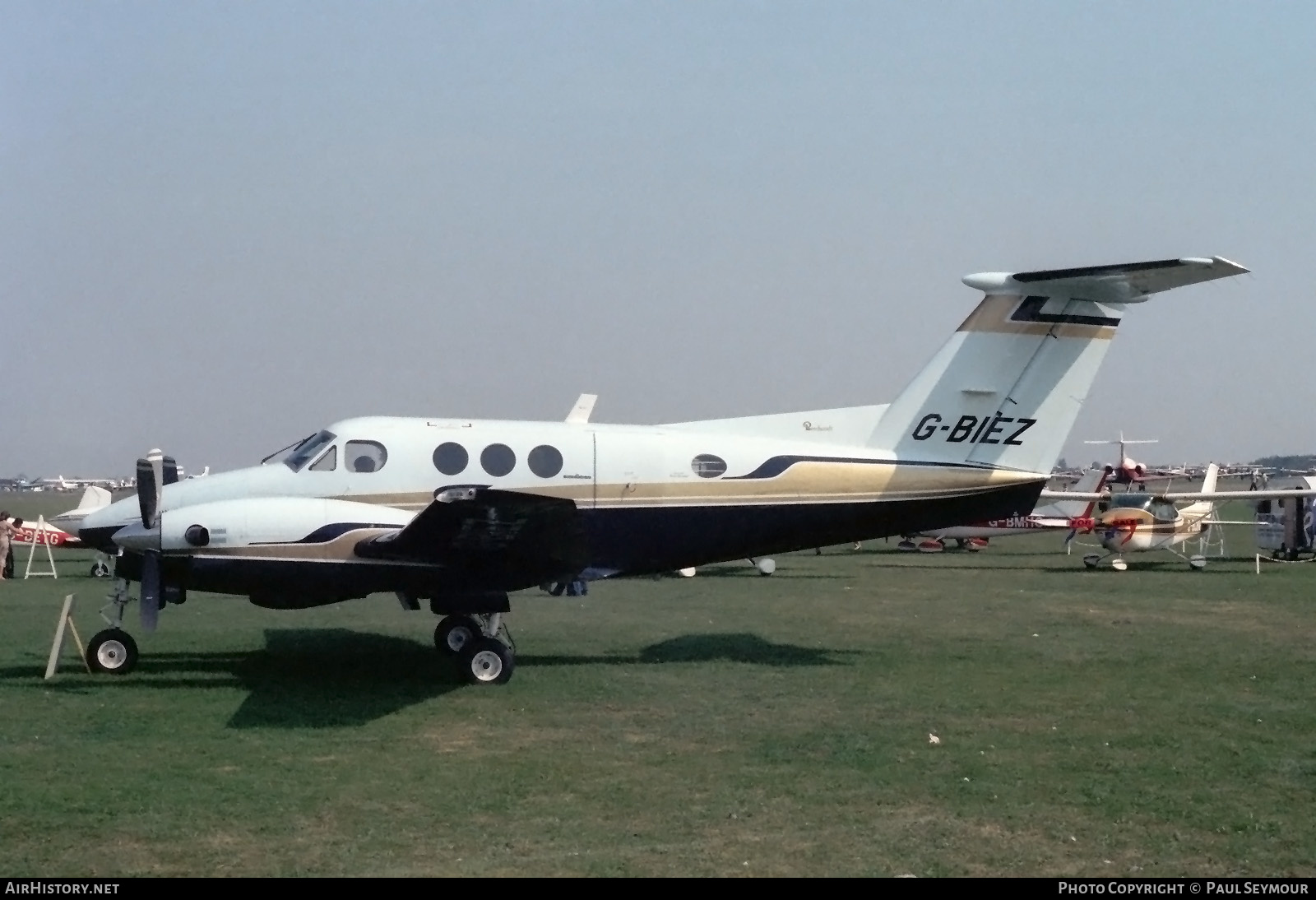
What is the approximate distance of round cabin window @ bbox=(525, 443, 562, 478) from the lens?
12.2 meters

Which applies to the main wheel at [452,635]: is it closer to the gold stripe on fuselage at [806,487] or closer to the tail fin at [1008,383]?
the gold stripe on fuselage at [806,487]

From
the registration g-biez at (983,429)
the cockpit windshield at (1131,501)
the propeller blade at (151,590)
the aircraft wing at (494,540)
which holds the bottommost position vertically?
the propeller blade at (151,590)

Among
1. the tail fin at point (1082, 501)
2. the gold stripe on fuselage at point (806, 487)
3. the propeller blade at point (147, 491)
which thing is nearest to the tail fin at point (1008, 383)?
the gold stripe on fuselage at point (806, 487)

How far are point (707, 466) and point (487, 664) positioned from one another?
3.17m

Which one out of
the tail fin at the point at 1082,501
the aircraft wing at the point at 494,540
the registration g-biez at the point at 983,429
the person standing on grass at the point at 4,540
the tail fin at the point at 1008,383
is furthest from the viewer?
the tail fin at the point at 1082,501

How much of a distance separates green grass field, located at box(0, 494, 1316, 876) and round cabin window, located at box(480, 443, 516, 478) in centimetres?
212

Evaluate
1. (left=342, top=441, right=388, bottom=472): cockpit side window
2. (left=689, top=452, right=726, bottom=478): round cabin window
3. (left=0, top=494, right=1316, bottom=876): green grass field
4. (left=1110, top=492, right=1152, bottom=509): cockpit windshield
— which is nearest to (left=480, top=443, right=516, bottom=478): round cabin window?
(left=342, top=441, right=388, bottom=472): cockpit side window

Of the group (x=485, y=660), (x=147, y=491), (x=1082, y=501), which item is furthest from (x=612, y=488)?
(x=1082, y=501)

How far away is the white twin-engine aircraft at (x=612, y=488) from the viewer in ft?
35.3

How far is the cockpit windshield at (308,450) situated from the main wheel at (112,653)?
7.71 feet

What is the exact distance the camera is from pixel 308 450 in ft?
38.9

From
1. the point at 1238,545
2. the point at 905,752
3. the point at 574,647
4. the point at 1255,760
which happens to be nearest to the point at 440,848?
the point at 905,752

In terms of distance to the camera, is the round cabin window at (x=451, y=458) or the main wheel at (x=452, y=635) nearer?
the round cabin window at (x=451, y=458)

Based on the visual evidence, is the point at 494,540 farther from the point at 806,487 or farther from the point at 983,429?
the point at 983,429
